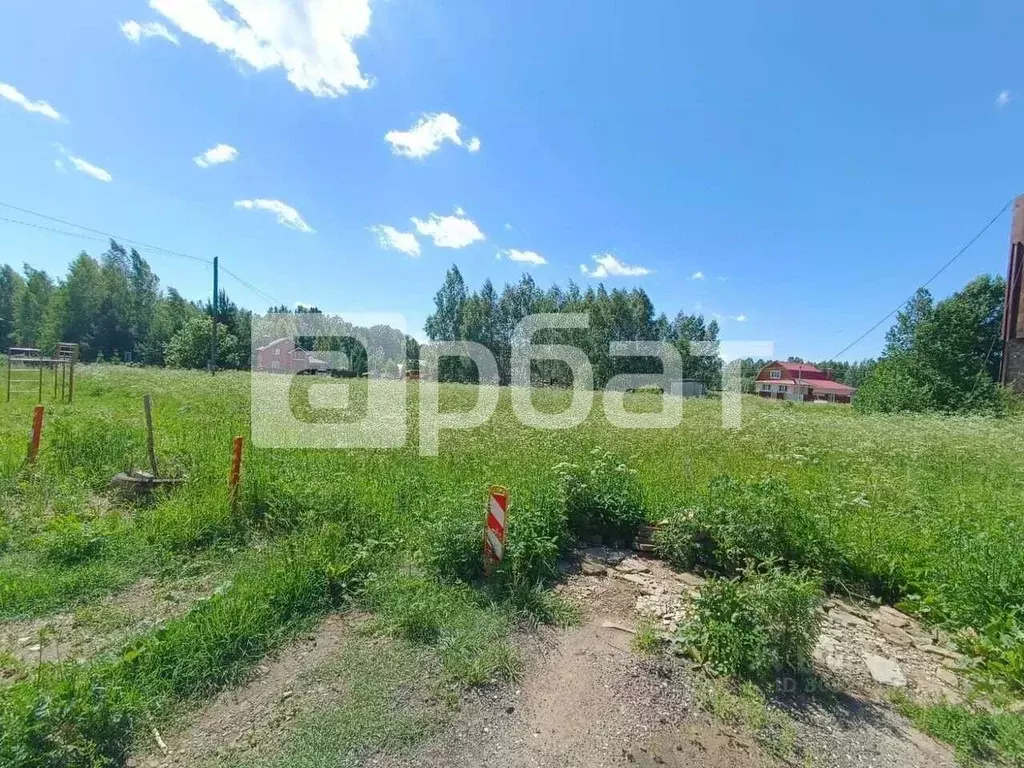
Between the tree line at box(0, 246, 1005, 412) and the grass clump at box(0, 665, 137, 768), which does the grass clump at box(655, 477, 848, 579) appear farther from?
the tree line at box(0, 246, 1005, 412)

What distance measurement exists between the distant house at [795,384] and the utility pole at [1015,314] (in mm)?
37215

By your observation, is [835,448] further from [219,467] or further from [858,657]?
[219,467]

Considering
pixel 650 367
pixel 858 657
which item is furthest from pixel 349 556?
pixel 650 367

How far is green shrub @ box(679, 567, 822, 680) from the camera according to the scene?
2852 mm

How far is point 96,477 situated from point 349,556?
435cm

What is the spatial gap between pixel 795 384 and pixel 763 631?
6278 centimetres

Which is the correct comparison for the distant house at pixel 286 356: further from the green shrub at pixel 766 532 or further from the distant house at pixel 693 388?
the green shrub at pixel 766 532

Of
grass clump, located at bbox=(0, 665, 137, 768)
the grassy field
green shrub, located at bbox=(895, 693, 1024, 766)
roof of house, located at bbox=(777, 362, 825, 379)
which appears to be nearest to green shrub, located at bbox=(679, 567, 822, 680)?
green shrub, located at bbox=(895, 693, 1024, 766)

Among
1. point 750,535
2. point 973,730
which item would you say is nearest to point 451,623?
point 750,535

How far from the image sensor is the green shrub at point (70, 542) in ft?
13.5

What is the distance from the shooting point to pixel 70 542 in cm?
419

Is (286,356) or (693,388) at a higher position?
(286,356)

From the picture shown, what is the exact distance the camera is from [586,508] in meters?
5.00

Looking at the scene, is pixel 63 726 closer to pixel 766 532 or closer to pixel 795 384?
pixel 766 532
